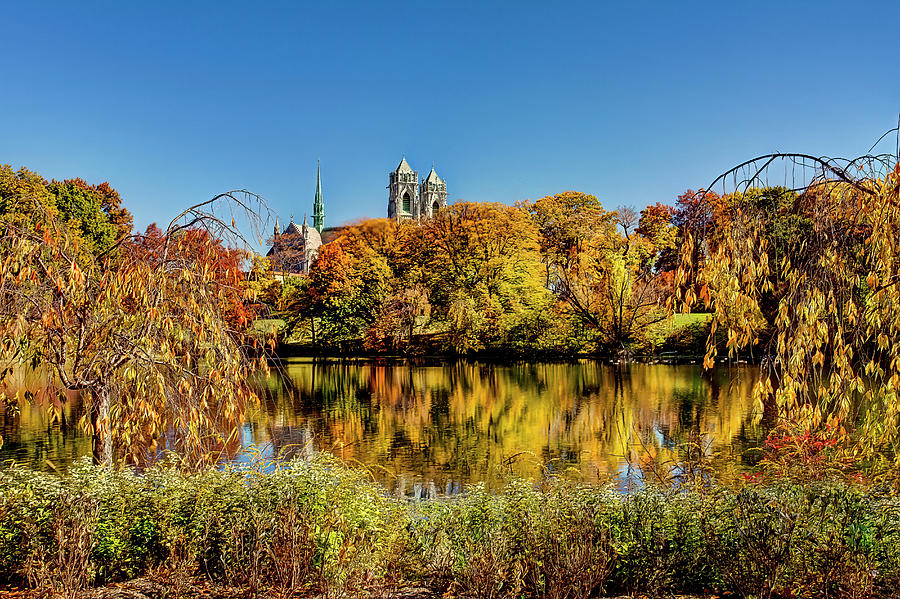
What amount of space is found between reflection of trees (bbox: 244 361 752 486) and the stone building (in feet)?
229

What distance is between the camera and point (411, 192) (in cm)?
9669

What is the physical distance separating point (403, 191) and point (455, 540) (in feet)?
305

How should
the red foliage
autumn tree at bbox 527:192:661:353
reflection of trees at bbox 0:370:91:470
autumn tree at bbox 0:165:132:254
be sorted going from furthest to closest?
autumn tree at bbox 527:192:661:353 < autumn tree at bbox 0:165:132:254 < reflection of trees at bbox 0:370:91:470 < the red foliage

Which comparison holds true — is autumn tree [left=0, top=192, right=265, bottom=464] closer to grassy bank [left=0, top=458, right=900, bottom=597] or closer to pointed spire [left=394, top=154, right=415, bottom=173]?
grassy bank [left=0, top=458, right=900, bottom=597]

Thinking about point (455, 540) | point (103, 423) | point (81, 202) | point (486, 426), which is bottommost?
point (486, 426)

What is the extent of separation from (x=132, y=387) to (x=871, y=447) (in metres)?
6.11

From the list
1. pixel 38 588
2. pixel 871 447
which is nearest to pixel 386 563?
pixel 38 588

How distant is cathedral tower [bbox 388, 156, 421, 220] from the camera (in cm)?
9556

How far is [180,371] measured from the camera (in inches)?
228

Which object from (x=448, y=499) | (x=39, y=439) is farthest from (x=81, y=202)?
(x=448, y=499)

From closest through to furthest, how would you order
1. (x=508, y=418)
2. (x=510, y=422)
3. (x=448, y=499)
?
(x=448, y=499)
(x=510, y=422)
(x=508, y=418)

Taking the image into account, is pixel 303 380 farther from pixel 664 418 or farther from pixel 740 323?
pixel 740 323

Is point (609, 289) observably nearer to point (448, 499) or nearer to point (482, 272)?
point (482, 272)

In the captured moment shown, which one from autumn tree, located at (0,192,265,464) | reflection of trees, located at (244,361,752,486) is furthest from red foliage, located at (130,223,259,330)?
reflection of trees, located at (244,361,752,486)
